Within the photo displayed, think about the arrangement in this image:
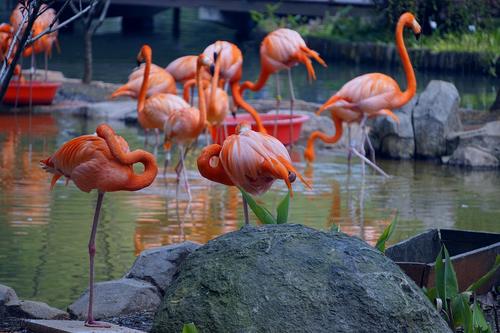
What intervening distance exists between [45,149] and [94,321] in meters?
6.27

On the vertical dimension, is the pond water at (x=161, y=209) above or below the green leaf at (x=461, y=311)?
below

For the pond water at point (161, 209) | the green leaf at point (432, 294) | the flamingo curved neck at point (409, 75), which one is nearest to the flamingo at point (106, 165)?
the pond water at point (161, 209)

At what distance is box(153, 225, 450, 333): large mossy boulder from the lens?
362cm

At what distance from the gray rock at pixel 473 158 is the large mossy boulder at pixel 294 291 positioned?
6720 millimetres

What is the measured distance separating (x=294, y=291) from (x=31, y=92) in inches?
388

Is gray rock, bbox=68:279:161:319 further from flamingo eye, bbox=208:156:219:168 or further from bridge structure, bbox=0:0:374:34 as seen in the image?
bridge structure, bbox=0:0:374:34

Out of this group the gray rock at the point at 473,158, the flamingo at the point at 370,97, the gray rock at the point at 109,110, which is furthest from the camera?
the gray rock at the point at 109,110

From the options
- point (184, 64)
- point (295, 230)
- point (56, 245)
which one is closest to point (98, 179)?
point (295, 230)

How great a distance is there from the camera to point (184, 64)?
1123 cm

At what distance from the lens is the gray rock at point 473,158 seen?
1035cm

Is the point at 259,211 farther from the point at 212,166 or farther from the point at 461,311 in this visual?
the point at 212,166

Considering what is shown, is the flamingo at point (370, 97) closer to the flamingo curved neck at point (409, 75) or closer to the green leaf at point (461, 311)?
the flamingo curved neck at point (409, 75)

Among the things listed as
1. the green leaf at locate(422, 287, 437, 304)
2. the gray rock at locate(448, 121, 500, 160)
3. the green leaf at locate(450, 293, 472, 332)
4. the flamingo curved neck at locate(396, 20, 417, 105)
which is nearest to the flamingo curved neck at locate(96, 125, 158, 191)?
the green leaf at locate(422, 287, 437, 304)

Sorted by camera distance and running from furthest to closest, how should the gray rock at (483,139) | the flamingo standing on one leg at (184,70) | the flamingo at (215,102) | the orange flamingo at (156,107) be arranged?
Result: the flamingo standing on one leg at (184,70), the gray rock at (483,139), the flamingo at (215,102), the orange flamingo at (156,107)
